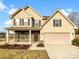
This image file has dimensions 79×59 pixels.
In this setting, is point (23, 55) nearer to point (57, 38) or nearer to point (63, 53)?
point (63, 53)

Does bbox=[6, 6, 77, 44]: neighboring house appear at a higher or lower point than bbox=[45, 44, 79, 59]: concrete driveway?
higher

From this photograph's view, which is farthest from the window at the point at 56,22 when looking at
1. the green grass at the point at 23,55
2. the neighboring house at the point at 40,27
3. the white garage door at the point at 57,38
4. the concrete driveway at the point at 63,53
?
the green grass at the point at 23,55

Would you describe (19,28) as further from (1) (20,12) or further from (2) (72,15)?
(2) (72,15)

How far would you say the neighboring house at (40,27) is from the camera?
47688 millimetres

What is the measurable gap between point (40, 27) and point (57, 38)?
16.6ft

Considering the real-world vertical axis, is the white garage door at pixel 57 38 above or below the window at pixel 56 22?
below

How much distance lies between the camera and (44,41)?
48.0m

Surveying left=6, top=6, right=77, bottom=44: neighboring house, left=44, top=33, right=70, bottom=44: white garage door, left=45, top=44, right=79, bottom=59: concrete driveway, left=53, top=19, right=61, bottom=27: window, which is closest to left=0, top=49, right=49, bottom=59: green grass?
left=45, top=44, right=79, bottom=59: concrete driveway

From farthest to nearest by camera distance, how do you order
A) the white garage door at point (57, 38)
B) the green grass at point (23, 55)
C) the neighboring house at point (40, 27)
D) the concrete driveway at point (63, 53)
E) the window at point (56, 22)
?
1. the window at point (56, 22)
2. the neighboring house at point (40, 27)
3. the white garage door at point (57, 38)
4. the concrete driveway at point (63, 53)
5. the green grass at point (23, 55)

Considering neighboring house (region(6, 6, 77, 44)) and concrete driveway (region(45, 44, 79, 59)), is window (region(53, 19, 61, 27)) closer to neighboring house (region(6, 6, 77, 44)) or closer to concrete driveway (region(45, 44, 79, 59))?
neighboring house (region(6, 6, 77, 44))

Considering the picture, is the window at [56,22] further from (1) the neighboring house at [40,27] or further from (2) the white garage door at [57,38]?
(2) the white garage door at [57,38]

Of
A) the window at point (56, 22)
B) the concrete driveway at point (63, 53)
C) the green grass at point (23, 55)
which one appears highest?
the window at point (56, 22)

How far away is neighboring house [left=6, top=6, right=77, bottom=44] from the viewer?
156ft

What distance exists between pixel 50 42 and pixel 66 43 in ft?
11.0
